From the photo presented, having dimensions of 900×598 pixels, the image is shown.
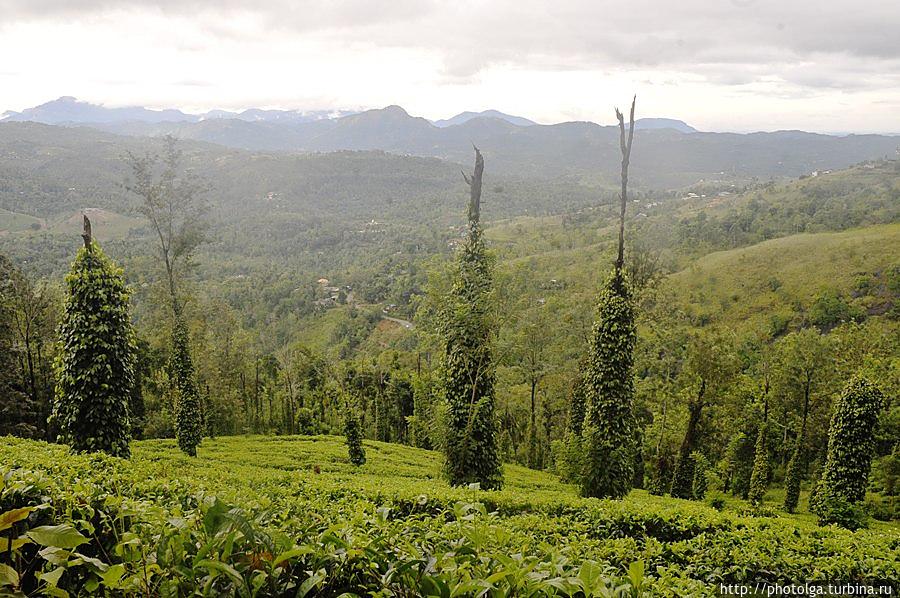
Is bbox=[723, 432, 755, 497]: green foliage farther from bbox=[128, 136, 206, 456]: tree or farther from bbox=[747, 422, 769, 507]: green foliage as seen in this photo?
bbox=[128, 136, 206, 456]: tree

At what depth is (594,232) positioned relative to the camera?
10681cm

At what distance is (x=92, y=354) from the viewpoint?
1102cm

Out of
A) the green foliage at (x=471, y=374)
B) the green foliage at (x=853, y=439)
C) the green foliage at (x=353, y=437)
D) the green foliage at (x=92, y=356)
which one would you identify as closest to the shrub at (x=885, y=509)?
the green foliage at (x=853, y=439)

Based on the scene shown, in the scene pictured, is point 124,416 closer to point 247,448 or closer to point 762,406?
point 247,448

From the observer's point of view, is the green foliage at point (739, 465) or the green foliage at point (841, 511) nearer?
the green foliage at point (841, 511)

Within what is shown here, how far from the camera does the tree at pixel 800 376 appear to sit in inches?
906

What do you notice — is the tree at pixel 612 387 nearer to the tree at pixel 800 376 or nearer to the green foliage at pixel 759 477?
the green foliage at pixel 759 477

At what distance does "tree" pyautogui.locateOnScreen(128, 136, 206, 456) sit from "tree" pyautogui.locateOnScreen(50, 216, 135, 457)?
988cm

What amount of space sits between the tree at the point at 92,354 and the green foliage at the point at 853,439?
66.2 ft

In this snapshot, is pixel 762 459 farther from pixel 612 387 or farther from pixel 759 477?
pixel 612 387

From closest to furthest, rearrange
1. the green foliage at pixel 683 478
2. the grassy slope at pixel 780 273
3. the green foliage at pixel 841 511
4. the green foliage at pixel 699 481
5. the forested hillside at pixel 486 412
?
the forested hillside at pixel 486 412, the green foliage at pixel 841 511, the green foliage at pixel 683 478, the green foliage at pixel 699 481, the grassy slope at pixel 780 273

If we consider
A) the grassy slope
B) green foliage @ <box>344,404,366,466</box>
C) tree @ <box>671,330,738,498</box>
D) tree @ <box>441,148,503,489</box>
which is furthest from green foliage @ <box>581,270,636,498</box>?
the grassy slope

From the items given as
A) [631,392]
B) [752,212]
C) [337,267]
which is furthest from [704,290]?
[337,267]

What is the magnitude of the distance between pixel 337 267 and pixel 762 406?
4132 inches
